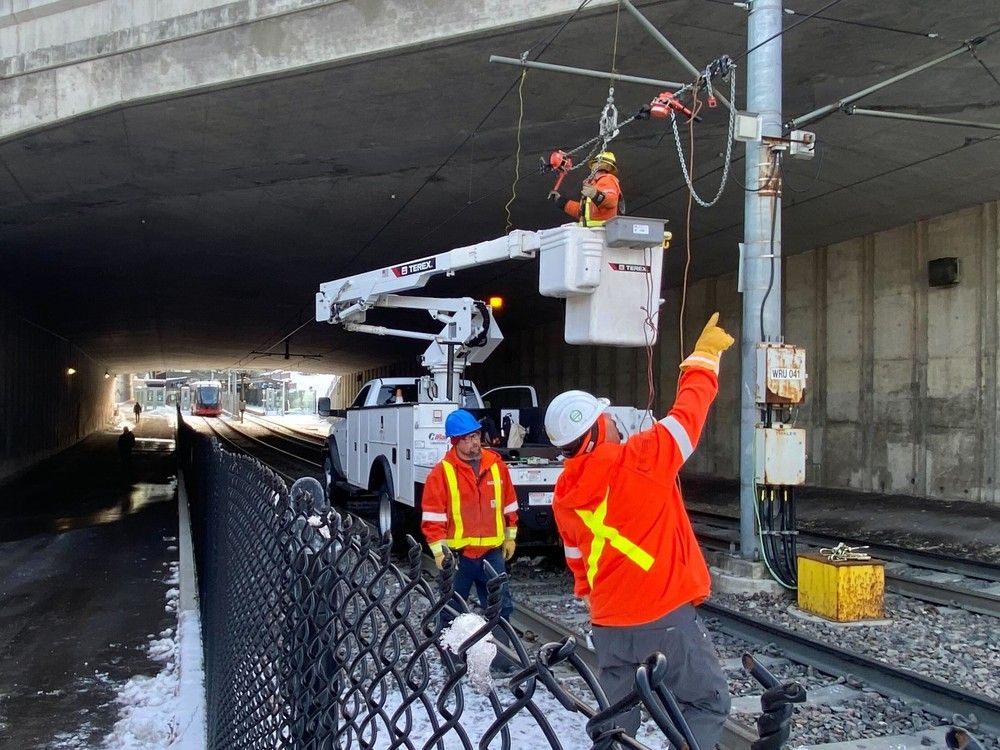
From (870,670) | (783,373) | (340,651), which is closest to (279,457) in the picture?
(783,373)

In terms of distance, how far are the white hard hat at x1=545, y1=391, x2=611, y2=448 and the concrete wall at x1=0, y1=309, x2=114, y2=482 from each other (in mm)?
24539

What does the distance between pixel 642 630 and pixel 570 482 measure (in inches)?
26.1

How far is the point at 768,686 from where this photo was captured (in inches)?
69.1

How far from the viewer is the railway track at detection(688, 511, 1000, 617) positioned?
28.0ft

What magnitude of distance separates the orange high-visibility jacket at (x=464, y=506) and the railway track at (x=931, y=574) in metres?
5.20

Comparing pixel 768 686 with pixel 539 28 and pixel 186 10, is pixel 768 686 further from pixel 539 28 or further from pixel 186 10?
pixel 186 10

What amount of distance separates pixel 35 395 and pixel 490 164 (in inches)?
912

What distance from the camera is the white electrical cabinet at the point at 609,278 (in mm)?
6570

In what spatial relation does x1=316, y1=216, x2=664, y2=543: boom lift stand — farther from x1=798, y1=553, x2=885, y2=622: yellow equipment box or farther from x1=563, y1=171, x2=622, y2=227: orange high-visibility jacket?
x1=798, y1=553, x2=885, y2=622: yellow equipment box

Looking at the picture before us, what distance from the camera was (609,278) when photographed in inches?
264

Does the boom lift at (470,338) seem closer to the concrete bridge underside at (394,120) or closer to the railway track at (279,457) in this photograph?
the concrete bridge underside at (394,120)

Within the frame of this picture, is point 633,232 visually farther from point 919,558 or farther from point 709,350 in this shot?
point 919,558

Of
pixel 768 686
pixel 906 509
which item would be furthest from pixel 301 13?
pixel 906 509

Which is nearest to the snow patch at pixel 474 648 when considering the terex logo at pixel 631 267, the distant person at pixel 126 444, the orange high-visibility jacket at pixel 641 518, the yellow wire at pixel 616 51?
the orange high-visibility jacket at pixel 641 518
